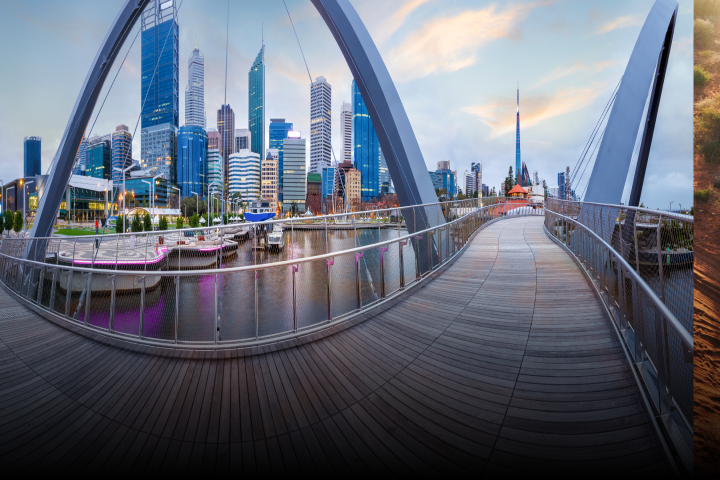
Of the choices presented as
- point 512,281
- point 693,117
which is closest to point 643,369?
point 693,117

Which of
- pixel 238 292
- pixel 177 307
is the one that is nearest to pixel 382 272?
pixel 238 292

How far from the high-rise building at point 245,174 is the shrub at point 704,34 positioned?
12602 centimetres

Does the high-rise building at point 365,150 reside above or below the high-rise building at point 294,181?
above

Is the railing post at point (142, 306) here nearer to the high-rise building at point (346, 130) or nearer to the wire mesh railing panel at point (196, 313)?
the wire mesh railing panel at point (196, 313)

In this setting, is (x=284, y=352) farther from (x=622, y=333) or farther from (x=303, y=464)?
(x=622, y=333)

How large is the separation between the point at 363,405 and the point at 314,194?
113522 mm

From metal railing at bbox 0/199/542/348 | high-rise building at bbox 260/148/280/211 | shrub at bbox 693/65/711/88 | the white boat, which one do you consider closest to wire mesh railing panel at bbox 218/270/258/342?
metal railing at bbox 0/199/542/348

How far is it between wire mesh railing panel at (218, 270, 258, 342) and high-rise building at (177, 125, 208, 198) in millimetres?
115633

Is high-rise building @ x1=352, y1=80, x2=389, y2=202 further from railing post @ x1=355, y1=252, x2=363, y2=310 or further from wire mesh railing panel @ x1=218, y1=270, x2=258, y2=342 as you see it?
wire mesh railing panel @ x1=218, y1=270, x2=258, y2=342

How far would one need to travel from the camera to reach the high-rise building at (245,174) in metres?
121

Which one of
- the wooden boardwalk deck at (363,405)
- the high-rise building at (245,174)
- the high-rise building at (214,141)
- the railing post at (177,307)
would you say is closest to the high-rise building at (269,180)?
the high-rise building at (245,174)

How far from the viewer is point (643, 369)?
2.64 metres

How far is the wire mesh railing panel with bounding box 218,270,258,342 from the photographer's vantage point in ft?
12.5

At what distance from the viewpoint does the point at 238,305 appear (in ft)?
12.6
